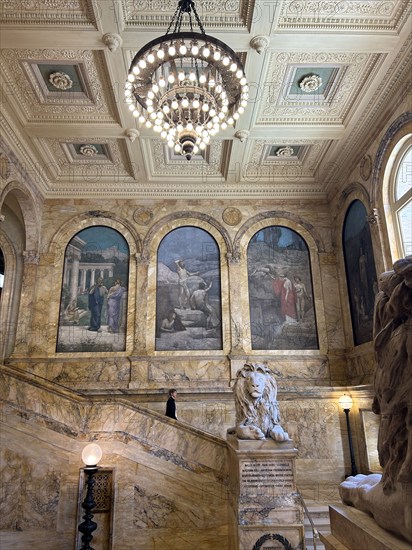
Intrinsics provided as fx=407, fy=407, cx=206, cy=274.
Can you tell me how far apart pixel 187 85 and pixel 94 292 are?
7.92m

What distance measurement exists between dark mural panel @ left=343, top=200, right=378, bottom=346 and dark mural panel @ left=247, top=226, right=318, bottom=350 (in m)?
1.32

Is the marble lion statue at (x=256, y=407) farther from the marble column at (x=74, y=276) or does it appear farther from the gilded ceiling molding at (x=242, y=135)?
the marble column at (x=74, y=276)

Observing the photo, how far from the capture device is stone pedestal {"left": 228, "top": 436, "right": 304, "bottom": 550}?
215 inches

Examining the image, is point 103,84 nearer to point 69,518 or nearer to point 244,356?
point 244,356

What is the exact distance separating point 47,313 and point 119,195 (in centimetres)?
439

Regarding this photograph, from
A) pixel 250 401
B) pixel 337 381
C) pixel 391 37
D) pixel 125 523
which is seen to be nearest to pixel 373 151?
pixel 391 37

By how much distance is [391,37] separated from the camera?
7895mm

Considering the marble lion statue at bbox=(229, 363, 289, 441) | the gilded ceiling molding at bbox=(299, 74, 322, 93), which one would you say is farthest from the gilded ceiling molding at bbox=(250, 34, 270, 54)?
the marble lion statue at bbox=(229, 363, 289, 441)

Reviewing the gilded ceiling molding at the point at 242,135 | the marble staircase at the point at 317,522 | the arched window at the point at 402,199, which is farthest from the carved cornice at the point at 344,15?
the marble staircase at the point at 317,522

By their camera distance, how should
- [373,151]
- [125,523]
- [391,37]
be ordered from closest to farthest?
[125,523] → [391,37] → [373,151]

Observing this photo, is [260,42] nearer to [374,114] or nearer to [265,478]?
[374,114]

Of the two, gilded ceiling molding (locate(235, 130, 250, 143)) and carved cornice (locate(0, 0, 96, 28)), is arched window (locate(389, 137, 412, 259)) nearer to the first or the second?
gilded ceiling molding (locate(235, 130, 250, 143))

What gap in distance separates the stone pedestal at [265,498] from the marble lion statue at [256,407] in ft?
0.45

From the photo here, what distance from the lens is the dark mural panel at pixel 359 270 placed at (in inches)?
418
